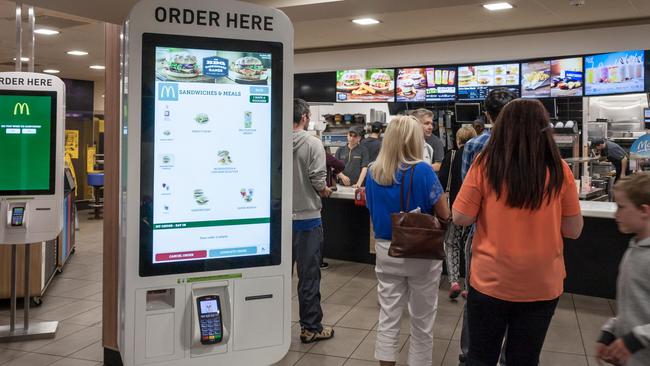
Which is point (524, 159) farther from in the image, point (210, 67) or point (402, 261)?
point (210, 67)

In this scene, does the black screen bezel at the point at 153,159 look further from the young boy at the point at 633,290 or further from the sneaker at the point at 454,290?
the sneaker at the point at 454,290

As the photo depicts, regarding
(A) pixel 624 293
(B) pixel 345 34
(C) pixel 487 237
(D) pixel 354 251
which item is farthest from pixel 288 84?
(B) pixel 345 34

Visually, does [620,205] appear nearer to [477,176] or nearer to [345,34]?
[477,176]

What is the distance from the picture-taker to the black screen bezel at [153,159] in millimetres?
2156

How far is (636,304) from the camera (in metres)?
1.74

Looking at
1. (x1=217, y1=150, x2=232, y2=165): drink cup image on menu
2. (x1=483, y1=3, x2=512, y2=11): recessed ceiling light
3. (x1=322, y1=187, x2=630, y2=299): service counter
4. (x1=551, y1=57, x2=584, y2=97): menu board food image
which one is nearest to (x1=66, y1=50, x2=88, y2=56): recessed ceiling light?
(x1=483, y1=3, x2=512, y2=11): recessed ceiling light

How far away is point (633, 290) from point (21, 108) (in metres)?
4.23

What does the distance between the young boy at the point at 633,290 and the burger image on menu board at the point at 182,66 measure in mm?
1601

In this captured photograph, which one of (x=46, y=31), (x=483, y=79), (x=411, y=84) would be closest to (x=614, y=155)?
(x=483, y=79)

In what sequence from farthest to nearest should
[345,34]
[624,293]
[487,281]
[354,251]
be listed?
[345,34]
[354,251]
[487,281]
[624,293]

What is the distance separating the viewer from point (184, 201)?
2.26 m

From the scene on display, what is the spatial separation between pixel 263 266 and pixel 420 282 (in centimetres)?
104

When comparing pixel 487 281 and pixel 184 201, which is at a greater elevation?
pixel 184 201

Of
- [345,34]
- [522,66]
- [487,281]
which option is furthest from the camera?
[345,34]
